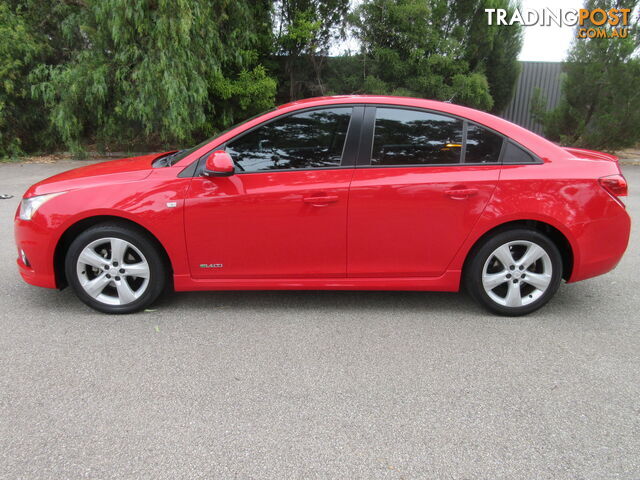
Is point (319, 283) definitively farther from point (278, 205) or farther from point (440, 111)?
point (440, 111)

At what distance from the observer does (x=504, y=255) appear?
3.72 m

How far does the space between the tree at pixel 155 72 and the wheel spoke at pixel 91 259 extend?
24.2 feet

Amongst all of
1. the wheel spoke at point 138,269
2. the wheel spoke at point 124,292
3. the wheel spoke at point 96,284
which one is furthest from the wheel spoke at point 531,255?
the wheel spoke at point 96,284

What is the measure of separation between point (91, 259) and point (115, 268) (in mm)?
180

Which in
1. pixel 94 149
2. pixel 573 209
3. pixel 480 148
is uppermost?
pixel 480 148

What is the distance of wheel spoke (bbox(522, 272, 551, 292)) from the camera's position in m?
3.75

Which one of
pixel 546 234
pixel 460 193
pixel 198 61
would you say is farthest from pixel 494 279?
pixel 198 61

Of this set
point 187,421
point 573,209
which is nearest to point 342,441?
point 187,421

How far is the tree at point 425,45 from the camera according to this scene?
487 inches

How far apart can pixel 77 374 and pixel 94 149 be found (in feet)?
37.3

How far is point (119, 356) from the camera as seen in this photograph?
3.20 meters

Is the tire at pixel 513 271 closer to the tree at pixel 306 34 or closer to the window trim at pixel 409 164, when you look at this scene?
the window trim at pixel 409 164

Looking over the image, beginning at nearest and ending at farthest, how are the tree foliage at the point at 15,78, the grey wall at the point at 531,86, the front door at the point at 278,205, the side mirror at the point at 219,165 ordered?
the side mirror at the point at 219,165 → the front door at the point at 278,205 → the tree foliage at the point at 15,78 → the grey wall at the point at 531,86

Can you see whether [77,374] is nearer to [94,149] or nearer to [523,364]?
[523,364]
